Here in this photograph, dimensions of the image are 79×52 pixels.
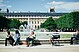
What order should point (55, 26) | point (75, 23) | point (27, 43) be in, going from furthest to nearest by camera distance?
1. point (55, 26)
2. point (75, 23)
3. point (27, 43)

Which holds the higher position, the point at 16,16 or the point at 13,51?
the point at 16,16

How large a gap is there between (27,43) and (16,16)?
81.3 metres

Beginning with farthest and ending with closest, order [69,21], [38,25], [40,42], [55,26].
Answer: [38,25], [55,26], [69,21], [40,42]

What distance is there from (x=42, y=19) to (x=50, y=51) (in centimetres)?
8251

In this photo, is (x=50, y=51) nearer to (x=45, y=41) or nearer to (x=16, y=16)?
(x=45, y=41)

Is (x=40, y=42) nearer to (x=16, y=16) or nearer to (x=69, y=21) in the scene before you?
(x=69, y=21)

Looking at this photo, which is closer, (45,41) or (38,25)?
(45,41)

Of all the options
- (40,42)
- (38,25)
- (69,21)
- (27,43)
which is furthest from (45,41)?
(38,25)

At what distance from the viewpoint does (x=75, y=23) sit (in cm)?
4719

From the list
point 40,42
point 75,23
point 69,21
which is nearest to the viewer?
point 40,42

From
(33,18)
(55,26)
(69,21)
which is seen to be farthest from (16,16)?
(69,21)

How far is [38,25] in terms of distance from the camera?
306ft

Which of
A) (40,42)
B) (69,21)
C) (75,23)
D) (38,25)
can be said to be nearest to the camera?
(40,42)

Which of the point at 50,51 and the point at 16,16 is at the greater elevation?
the point at 16,16
